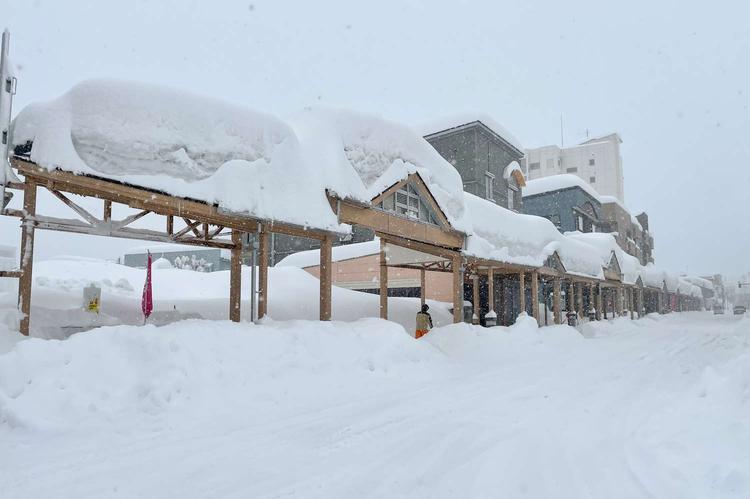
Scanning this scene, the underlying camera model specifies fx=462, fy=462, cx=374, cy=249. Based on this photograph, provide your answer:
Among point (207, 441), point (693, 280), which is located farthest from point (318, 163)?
point (693, 280)

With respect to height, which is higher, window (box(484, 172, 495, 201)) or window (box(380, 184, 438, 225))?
window (box(484, 172, 495, 201))

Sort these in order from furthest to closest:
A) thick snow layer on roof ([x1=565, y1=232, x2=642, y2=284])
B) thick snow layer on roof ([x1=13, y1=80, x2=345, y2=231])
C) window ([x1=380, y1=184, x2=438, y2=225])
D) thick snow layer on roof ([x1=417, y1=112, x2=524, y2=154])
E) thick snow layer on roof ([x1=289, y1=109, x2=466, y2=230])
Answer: thick snow layer on roof ([x1=565, y1=232, x2=642, y2=284])
thick snow layer on roof ([x1=417, y1=112, x2=524, y2=154])
window ([x1=380, y1=184, x2=438, y2=225])
thick snow layer on roof ([x1=289, y1=109, x2=466, y2=230])
thick snow layer on roof ([x1=13, y1=80, x2=345, y2=231])

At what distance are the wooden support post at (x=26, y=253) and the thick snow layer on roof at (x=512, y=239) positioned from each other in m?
12.7

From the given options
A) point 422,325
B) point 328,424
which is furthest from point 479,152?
point 328,424

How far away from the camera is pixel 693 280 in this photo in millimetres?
90125

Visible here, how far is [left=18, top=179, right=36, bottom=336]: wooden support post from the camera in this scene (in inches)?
306

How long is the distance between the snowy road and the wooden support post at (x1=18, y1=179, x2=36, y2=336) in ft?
7.32

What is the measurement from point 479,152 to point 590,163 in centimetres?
6083

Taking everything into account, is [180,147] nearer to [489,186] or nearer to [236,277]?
[236,277]

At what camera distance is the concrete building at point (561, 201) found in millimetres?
40125

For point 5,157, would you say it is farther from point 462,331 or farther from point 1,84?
point 462,331

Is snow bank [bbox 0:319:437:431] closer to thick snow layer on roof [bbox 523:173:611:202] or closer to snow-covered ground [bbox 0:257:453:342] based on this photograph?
snow-covered ground [bbox 0:257:453:342]

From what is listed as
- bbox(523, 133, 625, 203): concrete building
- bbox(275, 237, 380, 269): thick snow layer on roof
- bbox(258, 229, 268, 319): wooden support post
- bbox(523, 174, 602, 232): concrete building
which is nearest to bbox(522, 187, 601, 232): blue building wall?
bbox(523, 174, 602, 232): concrete building

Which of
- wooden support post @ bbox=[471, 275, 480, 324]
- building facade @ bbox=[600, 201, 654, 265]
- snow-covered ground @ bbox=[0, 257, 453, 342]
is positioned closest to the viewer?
snow-covered ground @ bbox=[0, 257, 453, 342]
